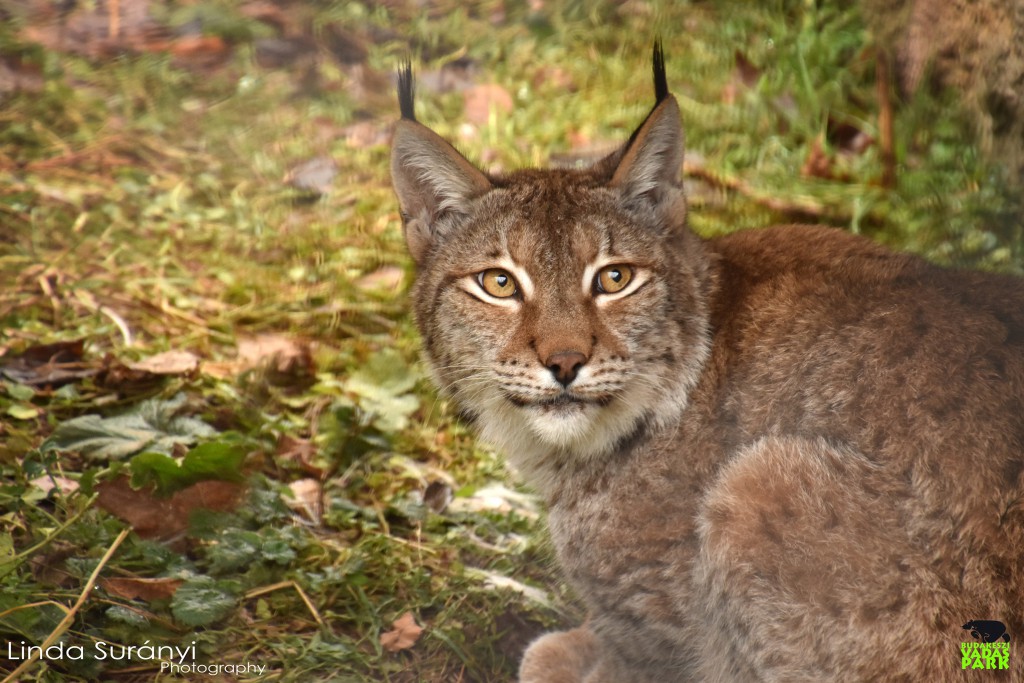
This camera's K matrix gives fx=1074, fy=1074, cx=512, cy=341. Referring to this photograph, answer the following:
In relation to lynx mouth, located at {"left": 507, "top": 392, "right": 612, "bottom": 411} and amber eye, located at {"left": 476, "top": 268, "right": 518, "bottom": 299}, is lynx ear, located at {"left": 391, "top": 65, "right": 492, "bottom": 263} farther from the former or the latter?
lynx mouth, located at {"left": 507, "top": 392, "right": 612, "bottom": 411}

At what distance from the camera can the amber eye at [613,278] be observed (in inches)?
148

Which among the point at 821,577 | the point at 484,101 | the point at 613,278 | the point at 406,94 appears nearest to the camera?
the point at 821,577

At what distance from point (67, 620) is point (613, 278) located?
2.17 meters

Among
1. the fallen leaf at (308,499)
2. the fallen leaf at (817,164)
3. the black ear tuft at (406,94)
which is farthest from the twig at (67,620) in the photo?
the fallen leaf at (817,164)

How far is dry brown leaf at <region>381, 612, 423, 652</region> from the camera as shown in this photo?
405 centimetres

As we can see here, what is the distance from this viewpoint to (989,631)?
2.91 meters

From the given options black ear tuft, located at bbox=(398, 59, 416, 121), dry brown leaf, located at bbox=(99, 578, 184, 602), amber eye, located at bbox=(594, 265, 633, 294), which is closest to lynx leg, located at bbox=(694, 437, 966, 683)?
amber eye, located at bbox=(594, 265, 633, 294)

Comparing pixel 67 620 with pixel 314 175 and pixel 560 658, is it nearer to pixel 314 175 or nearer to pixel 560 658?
pixel 560 658

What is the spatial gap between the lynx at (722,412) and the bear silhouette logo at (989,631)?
0.02 meters

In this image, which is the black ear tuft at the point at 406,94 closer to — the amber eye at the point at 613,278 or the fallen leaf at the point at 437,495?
the amber eye at the point at 613,278

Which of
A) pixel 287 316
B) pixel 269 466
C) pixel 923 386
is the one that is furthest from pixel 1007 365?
pixel 287 316

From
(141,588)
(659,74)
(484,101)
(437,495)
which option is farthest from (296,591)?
(484,101)

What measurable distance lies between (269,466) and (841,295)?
267 cm

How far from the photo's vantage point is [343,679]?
3.81 meters
